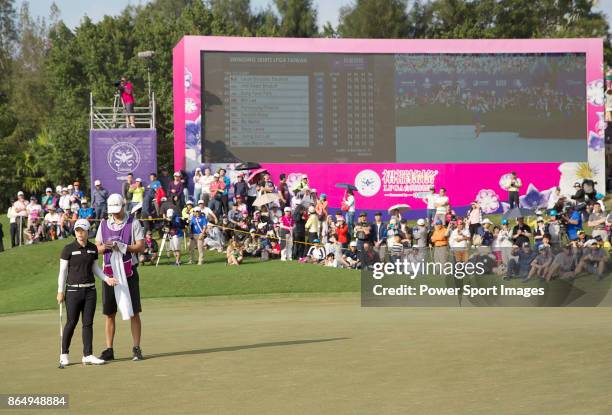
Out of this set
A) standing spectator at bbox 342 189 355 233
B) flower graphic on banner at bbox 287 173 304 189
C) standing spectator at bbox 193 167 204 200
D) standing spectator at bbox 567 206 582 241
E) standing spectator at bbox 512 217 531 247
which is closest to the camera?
standing spectator at bbox 512 217 531 247

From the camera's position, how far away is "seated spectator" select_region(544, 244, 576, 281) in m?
21.7

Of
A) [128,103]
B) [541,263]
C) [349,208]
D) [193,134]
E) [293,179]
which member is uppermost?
[128,103]

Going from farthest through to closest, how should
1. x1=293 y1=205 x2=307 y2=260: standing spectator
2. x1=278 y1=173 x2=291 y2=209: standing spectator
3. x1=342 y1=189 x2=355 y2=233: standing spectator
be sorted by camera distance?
x1=278 y1=173 x2=291 y2=209: standing spectator
x1=342 y1=189 x2=355 y2=233: standing spectator
x1=293 y1=205 x2=307 y2=260: standing spectator

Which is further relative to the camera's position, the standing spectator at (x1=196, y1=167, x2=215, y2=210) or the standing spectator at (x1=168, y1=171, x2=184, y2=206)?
the standing spectator at (x1=196, y1=167, x2=215, y2=210)

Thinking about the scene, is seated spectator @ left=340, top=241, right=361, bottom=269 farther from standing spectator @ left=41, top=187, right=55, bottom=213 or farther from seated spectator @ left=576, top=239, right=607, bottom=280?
standing spectator @ left=41, top=187, right=55, bottom=213

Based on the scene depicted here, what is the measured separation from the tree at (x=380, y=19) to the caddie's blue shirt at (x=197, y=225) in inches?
2059

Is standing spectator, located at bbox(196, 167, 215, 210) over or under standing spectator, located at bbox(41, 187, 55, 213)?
over

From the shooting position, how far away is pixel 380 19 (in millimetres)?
78125

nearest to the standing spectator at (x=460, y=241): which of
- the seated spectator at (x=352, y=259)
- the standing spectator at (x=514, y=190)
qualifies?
the seated spectator at (x=352, y=259)

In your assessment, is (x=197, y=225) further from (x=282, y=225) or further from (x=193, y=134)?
(x=193, y=134)

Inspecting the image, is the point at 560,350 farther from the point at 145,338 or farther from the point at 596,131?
the point at 596,131

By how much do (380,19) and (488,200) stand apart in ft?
147

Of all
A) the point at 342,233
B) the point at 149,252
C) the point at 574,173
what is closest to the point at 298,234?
the point at 342,233

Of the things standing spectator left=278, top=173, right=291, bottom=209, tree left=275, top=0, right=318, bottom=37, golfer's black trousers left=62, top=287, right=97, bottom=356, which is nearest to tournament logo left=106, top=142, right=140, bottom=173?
standing spectator left=278, top=173, right=291, bottom=209
